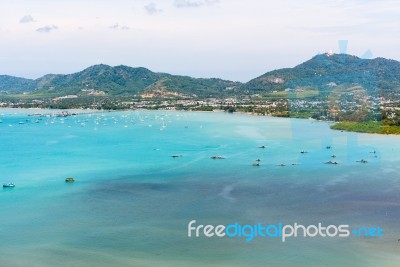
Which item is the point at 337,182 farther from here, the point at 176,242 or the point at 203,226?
the point at 176,242

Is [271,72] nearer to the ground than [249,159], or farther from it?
farther from it

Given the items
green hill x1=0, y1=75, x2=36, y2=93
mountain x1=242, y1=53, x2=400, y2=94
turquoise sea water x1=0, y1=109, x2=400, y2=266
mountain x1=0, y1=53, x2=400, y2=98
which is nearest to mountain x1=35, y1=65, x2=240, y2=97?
mountain x1=0, y1=53, x2=400, y2=98

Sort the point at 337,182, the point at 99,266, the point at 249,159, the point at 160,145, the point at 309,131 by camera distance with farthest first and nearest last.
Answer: the point at 309,131 → the point at 160,145 → the point at 249,159 → the point at 337,182 → the point at 99,266

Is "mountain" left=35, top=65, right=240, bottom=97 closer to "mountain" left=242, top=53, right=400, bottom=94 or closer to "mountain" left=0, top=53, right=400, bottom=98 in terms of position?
"mountain" left=0, top=53, right=400, bottom=98

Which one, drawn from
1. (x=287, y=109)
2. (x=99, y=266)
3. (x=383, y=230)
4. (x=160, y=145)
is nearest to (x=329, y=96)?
(x=287, y=109)

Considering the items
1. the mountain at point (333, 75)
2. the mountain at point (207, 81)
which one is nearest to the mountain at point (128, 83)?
the mountain at point (207, 81)

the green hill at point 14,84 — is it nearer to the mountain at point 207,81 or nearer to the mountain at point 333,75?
the mountain at point 207,81
